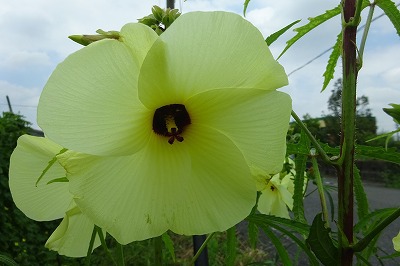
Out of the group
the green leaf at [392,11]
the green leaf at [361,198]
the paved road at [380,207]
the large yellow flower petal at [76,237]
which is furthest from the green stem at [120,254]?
the paved road at [380,207]

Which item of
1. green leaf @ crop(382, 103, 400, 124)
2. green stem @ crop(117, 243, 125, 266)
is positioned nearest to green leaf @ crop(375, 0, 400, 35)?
green leaf @ crop(382, 103, 400, 124)

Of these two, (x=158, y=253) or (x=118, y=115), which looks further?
(x=158, y=253)

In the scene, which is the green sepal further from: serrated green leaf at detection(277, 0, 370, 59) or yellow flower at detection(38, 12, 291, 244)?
serrated green leaf at detection(277, 0, 370, 59)

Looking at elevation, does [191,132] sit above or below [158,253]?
above

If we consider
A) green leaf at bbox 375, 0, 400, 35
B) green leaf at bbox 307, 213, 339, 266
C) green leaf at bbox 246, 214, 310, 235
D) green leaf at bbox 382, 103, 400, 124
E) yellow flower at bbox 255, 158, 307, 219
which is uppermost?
green leaf at bbox 375, 0, 400, 35

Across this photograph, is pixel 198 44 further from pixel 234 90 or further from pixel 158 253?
pixel 158 253

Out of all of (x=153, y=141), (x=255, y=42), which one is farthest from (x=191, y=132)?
(x=255, y=42)

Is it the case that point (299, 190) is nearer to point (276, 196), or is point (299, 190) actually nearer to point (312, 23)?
point (312, 23)
